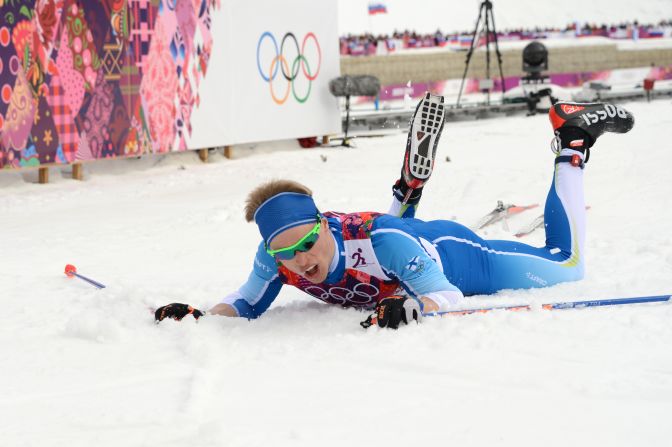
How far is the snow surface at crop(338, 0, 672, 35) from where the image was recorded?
40.6 metres

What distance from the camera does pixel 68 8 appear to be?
867 cm

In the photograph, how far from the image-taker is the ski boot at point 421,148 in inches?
177

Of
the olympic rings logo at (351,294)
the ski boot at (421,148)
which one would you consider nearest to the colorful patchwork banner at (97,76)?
the ski boot at (421,148)

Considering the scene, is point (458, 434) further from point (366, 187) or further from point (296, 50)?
point (296, 50)

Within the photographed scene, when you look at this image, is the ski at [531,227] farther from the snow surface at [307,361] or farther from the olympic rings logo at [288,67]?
the olympic rings logo at [288,67]

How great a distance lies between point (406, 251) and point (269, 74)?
349 inches

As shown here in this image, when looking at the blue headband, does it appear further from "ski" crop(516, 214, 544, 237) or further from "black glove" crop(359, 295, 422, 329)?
"ski" crop(516, 214, 544, 237)

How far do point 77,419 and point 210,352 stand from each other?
67 cm

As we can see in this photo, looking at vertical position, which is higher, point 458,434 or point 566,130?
point 566,130

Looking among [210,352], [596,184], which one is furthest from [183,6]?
[210,352]

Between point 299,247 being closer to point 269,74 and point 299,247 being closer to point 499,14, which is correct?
point 269,74

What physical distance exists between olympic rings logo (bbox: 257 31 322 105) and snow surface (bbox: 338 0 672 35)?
27.2 metres

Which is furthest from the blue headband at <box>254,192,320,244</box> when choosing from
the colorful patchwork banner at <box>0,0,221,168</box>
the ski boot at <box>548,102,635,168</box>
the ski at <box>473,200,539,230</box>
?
the colorful patchwork banner at <box>0,0,221,168</box>

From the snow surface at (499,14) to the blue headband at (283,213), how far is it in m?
37.2
